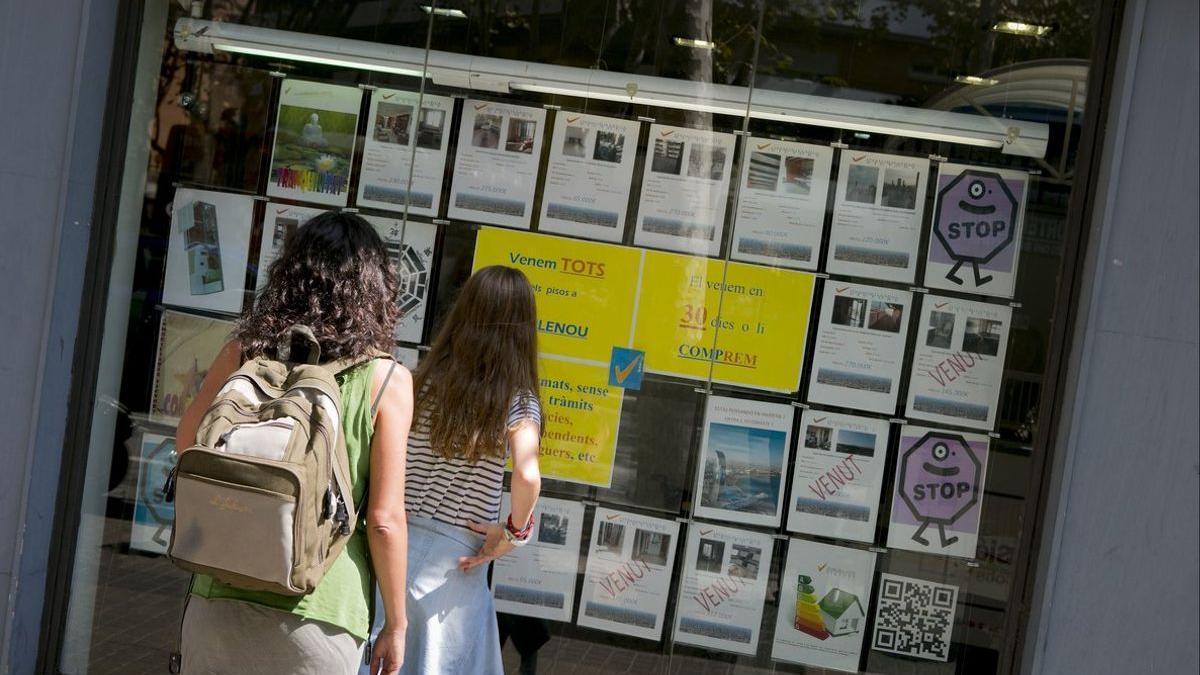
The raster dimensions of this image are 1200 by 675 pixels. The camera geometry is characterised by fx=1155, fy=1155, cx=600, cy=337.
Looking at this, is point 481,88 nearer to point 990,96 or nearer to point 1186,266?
point 990,96

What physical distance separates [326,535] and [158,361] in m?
2.90

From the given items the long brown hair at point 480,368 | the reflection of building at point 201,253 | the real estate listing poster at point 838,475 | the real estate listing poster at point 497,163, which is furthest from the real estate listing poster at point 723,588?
the reflection of building at point 201,253

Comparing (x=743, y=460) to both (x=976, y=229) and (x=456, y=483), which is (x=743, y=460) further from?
(x=456, y=483)

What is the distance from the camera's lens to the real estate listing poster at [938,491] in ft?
16.1

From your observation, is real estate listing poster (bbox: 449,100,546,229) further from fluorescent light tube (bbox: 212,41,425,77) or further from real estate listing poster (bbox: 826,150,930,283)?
real estate listing poster (bbox: 826,150,930,283)

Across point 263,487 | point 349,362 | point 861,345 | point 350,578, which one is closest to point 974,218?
point 861,345

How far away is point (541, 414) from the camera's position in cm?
395

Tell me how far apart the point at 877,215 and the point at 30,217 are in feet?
11.7

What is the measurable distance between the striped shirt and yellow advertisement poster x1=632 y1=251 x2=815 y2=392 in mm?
1302

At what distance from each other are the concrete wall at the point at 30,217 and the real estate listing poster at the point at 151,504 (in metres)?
0.51

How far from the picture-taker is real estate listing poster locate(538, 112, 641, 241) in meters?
5.12

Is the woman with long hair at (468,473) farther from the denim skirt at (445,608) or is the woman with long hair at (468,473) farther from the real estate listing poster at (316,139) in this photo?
the real estate listing poster at (316,139)

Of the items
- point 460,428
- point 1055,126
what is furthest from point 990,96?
point 460,428

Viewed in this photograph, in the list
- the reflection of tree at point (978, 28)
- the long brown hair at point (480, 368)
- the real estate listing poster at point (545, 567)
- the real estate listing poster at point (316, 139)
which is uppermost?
the reflection of tree at point (978, 28)
